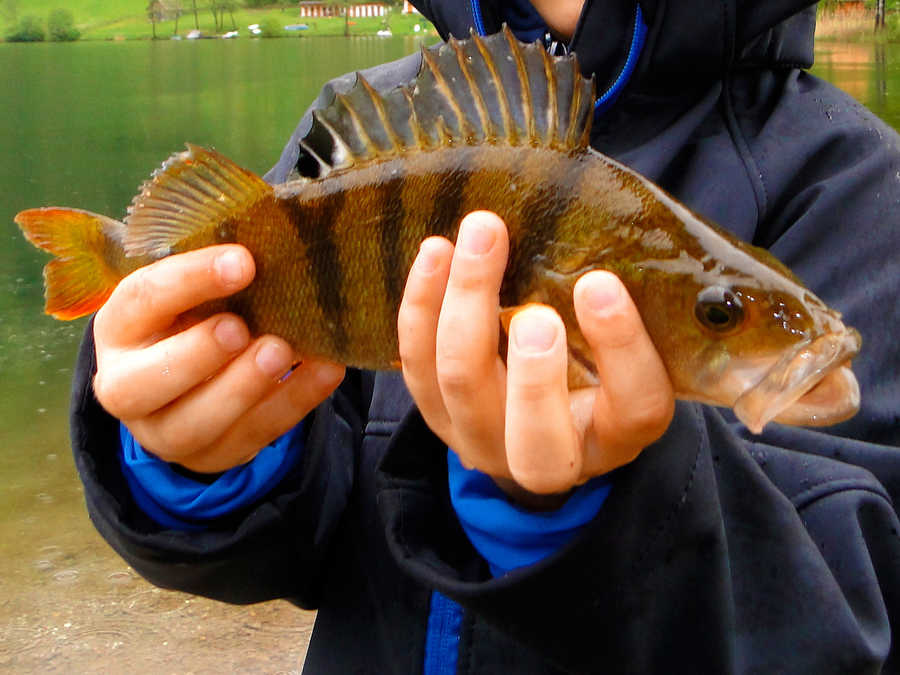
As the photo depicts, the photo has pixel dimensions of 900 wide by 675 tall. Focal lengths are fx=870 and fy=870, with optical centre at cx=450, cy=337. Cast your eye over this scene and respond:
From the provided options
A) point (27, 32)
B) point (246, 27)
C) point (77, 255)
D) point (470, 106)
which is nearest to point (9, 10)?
point (27, 32)

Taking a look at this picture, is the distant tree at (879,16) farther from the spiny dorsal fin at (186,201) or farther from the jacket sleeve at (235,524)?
the spiny dorsal fin at (186,201)

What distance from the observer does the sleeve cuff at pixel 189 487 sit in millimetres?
1892

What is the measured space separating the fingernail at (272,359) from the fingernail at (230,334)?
4 centimetres

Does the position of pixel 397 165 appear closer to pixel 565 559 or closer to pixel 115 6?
pixel 565 559

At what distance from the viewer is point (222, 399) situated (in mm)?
1646

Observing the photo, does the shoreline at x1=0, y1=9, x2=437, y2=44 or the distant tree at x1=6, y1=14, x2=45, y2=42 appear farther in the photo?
the shoreline at x1=0, y1=9, x2=437, y2=44

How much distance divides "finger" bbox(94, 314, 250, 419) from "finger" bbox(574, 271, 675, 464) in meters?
0.71

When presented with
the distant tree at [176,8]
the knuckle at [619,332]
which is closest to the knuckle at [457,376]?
the knuckle at [619,332]

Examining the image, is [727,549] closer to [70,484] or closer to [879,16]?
[70,484]

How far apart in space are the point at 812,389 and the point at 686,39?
1.12 meters

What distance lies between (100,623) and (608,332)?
394 cm

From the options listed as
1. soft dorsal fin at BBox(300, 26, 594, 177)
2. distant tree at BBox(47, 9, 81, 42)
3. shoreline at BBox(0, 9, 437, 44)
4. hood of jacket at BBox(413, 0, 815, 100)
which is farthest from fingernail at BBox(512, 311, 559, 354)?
distant tree at BBox(47, 9, 81, 42)

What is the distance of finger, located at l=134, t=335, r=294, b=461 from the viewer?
64.9 inches

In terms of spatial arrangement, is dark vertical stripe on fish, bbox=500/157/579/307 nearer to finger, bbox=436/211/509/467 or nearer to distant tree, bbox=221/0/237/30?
finger, bbox=436/211/509/467
